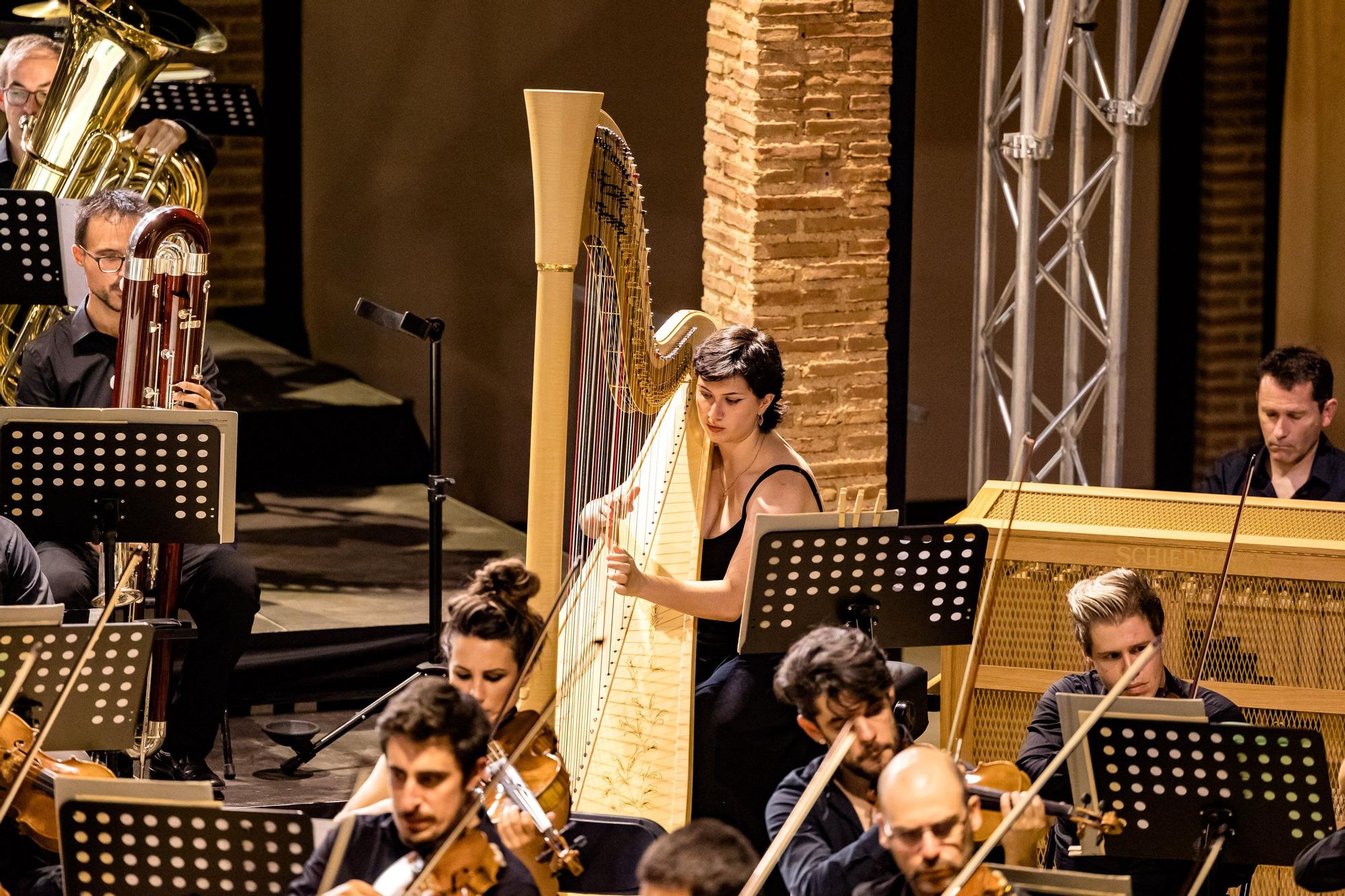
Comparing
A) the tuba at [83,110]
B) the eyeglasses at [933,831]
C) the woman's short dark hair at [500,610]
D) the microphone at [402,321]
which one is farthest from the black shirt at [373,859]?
the tuba at [83,110]

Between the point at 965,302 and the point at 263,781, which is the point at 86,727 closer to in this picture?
the point at 263,781

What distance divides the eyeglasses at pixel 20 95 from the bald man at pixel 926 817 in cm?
349

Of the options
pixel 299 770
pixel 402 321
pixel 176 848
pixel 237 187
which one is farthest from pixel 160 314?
pixel 237 187

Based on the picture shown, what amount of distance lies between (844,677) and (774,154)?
267cm

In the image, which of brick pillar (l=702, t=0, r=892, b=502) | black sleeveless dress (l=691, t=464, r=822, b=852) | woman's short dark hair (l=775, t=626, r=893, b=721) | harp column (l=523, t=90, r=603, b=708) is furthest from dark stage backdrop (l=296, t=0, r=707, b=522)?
Result: woman's short dark hair (l=775, t=626, r=893, b=721)

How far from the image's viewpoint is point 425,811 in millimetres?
2688

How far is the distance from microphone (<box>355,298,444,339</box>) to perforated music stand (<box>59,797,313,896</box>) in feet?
7.09

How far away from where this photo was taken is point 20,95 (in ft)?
17.1

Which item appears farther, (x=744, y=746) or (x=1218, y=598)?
(x=744, y=746)

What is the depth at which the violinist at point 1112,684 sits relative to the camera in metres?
3.47

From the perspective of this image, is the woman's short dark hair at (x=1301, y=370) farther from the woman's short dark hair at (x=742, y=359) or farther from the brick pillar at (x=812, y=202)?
the woman's short dark hair at (x=742, y=359)

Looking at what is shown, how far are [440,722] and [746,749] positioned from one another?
60.1 inches

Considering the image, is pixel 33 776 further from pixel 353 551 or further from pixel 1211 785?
pixel 353 551

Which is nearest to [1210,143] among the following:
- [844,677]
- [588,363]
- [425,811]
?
[588,363]
